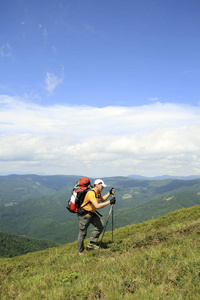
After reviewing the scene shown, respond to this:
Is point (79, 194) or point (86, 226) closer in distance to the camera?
point (79, 194)

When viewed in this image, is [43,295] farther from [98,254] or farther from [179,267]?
[98,254]

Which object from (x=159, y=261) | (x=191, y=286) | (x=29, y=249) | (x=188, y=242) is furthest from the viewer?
(x=29, y=249)

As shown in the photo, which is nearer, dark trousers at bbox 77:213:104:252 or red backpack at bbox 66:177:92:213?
red backpack at bbox 66:177:92:213

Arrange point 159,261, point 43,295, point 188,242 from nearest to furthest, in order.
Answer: point 43,295
point 159,261
point 188,242

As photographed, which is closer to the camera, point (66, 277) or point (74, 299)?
point (74, 299)

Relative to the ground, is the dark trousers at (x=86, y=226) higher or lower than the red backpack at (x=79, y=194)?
lower

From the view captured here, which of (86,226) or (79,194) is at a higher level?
(79,194)

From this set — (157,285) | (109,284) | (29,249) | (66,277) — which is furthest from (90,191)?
(29,249)

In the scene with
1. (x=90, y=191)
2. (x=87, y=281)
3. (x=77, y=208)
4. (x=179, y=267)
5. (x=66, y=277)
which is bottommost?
(x=66, y=277)

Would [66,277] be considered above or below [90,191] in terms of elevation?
below

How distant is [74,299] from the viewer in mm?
4449

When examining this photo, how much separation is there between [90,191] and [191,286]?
5719 mm

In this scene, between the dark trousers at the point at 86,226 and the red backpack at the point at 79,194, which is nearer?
the red backpack at the point at 79,194

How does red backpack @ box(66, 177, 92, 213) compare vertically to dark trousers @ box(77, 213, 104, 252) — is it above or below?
above
